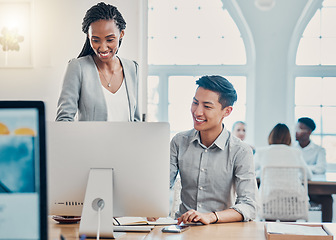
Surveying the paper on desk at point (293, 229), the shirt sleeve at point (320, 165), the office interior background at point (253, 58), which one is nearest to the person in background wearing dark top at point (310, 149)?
the shirt sleeve at point (320, 165)

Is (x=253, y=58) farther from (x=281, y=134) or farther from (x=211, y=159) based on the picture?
(x=211, y=159)

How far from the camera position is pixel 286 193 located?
365cm

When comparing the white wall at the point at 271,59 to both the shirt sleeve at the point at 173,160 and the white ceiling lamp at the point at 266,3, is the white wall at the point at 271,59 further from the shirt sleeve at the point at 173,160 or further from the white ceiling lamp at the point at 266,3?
the shirt sleeve at the point at 173,160

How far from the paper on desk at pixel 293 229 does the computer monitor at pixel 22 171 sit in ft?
3.46

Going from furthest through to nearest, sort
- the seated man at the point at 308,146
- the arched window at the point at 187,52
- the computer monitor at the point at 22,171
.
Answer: the arched window at the point at 187,52 → the seated man at the point at 308,146 → the computer monitor at the point at 22,171

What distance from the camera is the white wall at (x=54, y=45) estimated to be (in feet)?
13.6

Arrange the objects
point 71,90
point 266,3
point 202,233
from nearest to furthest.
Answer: point 202,233
point 71,90
point 266,3

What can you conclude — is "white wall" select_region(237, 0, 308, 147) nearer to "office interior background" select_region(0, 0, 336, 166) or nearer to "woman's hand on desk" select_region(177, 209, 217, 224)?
"office interior background" select_region(0, 0, 336, 166)

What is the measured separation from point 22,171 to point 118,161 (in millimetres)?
820

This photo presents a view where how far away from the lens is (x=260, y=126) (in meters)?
5.65

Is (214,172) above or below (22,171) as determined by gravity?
below

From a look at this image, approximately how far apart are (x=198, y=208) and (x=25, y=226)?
4.74 feet

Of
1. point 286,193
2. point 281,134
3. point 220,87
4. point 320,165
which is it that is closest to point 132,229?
point 220,87

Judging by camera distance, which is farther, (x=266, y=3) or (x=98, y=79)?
(x=266, y=3)
